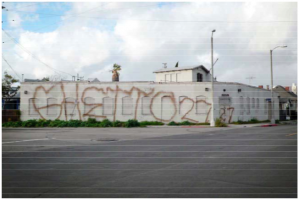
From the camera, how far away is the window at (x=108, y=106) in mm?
15738

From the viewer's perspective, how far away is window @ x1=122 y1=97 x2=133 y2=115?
53.0ft

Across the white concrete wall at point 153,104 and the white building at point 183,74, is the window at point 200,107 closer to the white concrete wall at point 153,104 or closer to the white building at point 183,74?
the white concrete wall at point 153,104

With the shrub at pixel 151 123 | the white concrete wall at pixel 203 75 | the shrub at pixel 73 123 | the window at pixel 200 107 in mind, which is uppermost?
the white concrete wall at pixel 203 75

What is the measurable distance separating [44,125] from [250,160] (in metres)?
11.6

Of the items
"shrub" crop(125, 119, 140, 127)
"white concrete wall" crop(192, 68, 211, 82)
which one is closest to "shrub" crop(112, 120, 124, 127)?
"shrub" crop(125, 119, 140, 127)

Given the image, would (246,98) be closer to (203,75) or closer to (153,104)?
(153,104)

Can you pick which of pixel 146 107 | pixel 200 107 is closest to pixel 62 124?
pixel 146 107

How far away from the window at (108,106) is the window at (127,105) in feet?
2.46

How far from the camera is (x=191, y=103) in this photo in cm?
1770

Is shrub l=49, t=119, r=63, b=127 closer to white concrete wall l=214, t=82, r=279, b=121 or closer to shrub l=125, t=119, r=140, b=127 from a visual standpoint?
shrub l=125, t=119, r=140, b=127

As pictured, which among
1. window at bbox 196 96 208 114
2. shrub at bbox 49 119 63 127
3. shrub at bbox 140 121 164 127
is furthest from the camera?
shrub at bbox 140 121 164 127

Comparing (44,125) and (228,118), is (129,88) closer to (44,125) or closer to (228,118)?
(44,125)

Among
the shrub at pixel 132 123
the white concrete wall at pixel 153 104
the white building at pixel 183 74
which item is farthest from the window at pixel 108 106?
the white building at pixel 183 74

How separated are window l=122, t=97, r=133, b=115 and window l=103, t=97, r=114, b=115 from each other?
0.75 m
